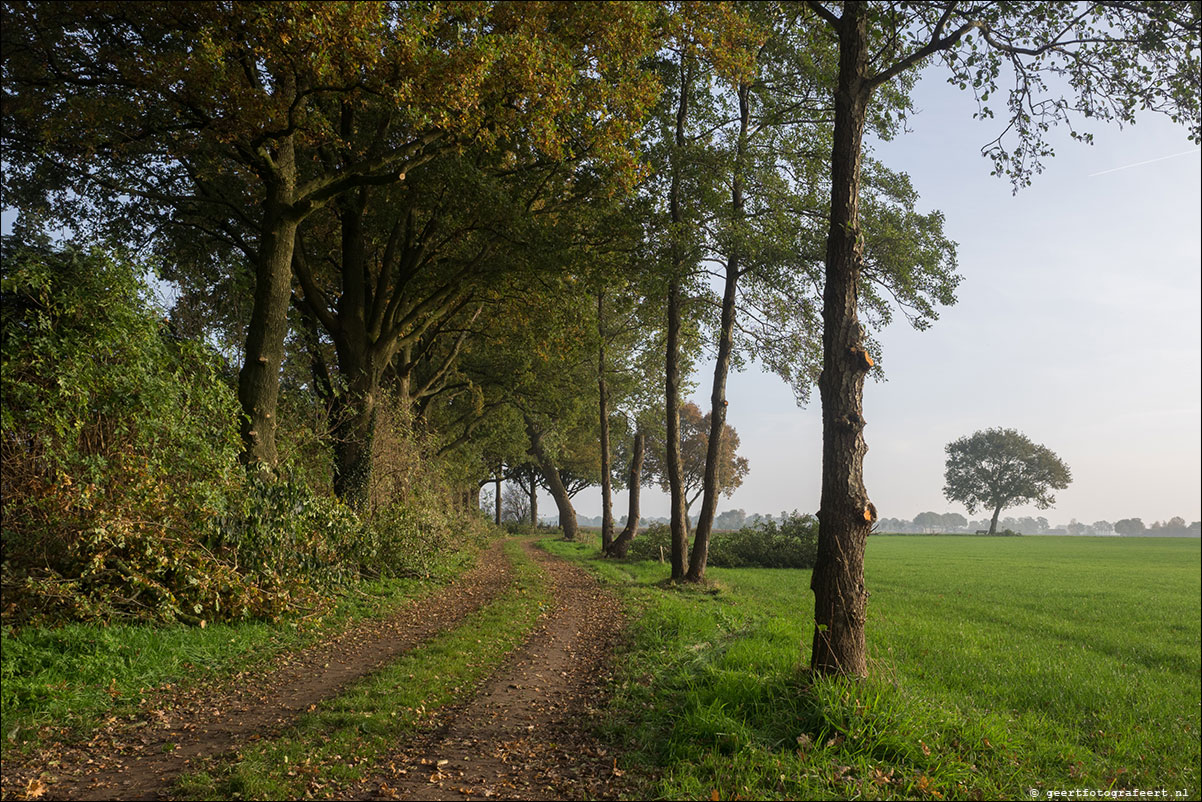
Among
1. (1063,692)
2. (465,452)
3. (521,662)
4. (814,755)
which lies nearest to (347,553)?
A: (521,662)

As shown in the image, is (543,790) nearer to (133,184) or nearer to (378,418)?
(378,418)

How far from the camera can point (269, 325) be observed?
11.6 meters

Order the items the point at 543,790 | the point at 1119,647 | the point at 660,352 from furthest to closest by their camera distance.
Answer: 1. the point at 660,352
2. the point at 1119,647
3. the point at 543,790

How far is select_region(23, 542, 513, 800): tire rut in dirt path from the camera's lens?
475 centimetres

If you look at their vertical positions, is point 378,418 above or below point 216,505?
above

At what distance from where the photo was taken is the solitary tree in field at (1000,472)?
7656cm

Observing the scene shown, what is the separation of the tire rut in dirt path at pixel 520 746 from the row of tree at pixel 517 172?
2.50 m

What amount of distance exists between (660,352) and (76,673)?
57.5 ft

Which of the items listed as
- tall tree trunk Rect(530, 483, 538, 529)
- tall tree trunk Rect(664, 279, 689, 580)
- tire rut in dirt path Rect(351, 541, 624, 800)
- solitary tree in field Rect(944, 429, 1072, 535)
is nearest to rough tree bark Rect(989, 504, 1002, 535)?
solitary tree in field Rect(944, 429, 1072, 535)

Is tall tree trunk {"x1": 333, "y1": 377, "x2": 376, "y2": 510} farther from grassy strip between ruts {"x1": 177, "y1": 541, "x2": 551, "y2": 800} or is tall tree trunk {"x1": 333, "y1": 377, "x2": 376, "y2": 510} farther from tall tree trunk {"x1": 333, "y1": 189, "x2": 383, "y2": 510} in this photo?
grassy strip between ruts {"x1": 177, "y1": 541, "x2": 551, "y2": 800}

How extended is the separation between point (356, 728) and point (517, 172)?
42.0 ft

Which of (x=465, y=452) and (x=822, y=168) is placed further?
(x=465, y=452)

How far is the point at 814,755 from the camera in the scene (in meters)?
5.04

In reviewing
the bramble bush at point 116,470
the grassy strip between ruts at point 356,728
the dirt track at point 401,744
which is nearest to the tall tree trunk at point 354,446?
the bramble bush at point 116,470
